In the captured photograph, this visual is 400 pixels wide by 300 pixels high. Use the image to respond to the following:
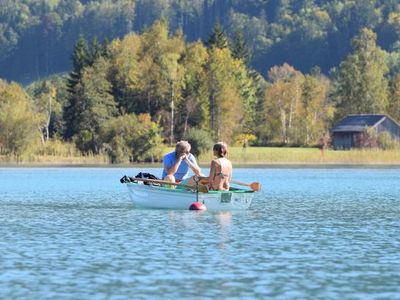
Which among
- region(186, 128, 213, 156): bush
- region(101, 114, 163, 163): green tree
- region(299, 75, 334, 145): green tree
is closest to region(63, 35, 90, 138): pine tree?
region(101, 114, 163, 163): green tree

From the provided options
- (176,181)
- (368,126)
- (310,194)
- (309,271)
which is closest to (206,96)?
(368,126)

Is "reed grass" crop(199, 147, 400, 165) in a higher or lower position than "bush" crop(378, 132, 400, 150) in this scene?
lower

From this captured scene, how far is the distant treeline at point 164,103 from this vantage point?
10481 cm

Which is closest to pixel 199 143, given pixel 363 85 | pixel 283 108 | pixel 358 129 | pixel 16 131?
pixel 16 131

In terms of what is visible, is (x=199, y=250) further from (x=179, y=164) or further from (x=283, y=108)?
(x=283, y=108)

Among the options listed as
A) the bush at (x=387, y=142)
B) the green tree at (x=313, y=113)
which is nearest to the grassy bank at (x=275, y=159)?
the bush at (x=387, y=142)

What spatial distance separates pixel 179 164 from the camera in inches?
1524

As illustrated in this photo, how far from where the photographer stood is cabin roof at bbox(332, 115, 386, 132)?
5359 inches

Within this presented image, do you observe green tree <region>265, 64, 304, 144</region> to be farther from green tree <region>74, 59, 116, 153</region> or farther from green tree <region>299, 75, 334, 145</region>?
green tree <region>74, 59, 116, 153</region>

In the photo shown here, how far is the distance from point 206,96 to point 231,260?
103462 mm

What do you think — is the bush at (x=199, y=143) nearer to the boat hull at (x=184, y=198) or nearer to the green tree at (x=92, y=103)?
the green tree at (x=92, y=103)

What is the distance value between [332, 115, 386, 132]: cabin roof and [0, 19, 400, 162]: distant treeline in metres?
2.59

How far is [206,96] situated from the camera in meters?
127

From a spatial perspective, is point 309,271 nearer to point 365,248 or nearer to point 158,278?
point 158,278
